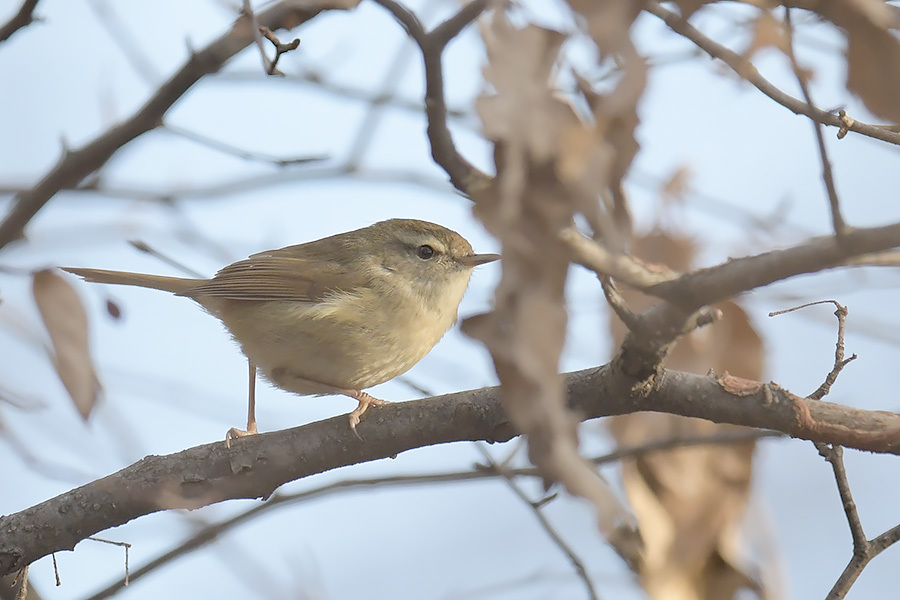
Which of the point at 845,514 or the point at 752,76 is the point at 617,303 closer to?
the point at 752,76

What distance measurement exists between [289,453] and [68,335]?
2.77 ft

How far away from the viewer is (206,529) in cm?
382

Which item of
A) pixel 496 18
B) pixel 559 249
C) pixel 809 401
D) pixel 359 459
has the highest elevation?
pixel 359 459

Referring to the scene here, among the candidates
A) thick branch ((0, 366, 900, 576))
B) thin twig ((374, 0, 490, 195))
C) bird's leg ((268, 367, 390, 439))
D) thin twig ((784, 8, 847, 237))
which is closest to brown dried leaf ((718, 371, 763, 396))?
thick branch ((0, 366, 900, 576))

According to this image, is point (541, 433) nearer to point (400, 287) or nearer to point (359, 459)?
point (359, 459)

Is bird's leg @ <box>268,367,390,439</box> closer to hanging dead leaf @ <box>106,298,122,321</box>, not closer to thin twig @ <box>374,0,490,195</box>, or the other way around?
hanging dead leaf @ <box>106,298,122,321</box>

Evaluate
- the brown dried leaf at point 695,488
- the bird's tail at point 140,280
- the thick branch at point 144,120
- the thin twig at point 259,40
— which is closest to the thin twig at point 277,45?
the thin twig at point 259,40

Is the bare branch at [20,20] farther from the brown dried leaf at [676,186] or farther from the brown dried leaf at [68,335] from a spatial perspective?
the brown dried leaf at [676,186]

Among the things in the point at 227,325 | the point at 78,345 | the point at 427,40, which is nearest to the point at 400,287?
the point at 227,325

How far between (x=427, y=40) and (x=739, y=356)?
5.09ft

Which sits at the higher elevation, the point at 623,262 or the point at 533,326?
the point at 623,262

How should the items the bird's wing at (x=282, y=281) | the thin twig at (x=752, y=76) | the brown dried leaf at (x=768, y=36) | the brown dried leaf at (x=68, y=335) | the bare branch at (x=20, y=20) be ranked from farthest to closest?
the bird's wing at (x=282, y=281) < the bare branch at (x=20, y=20) < the brown dried leaf at (x=68, y=335) < the thin twig at (x=752, y=76) < the brown dried leaf at (x=768, y=36)

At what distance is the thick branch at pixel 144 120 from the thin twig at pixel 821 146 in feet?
8.99

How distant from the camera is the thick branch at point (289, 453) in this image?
265 cm
